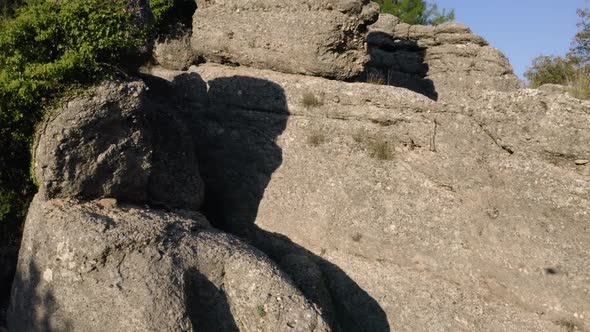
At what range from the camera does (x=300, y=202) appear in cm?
739

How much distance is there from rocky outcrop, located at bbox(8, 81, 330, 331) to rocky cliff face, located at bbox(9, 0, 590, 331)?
0.02m

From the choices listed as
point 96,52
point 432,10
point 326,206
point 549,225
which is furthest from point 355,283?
point 432,10

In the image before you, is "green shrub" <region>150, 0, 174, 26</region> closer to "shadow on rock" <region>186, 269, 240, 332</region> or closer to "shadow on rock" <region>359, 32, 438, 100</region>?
"shadow on rock" <region>359, 32, 438, 100</region>

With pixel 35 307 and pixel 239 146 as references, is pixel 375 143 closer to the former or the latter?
pixel 239 146

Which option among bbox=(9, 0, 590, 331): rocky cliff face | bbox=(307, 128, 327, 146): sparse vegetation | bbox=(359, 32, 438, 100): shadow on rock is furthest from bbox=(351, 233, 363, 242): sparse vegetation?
bbox=(359, 32, 438, 100): shadow on rock

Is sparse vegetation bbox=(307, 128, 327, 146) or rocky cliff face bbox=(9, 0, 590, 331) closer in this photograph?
rocky cliff face bbox=(9, 0, 590, 331)

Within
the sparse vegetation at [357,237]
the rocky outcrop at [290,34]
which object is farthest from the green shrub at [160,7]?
the sparse vegetation at [357,237]

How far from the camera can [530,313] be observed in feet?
20.2

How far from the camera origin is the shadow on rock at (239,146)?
7.60m

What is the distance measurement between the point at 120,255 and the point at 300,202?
2.71 metres

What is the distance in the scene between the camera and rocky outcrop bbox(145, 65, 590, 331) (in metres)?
6.11

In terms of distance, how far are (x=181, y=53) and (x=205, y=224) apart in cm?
355

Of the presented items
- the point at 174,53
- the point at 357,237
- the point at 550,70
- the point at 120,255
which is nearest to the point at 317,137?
the point at 357,237

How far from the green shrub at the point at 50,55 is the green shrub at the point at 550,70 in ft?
27.6
